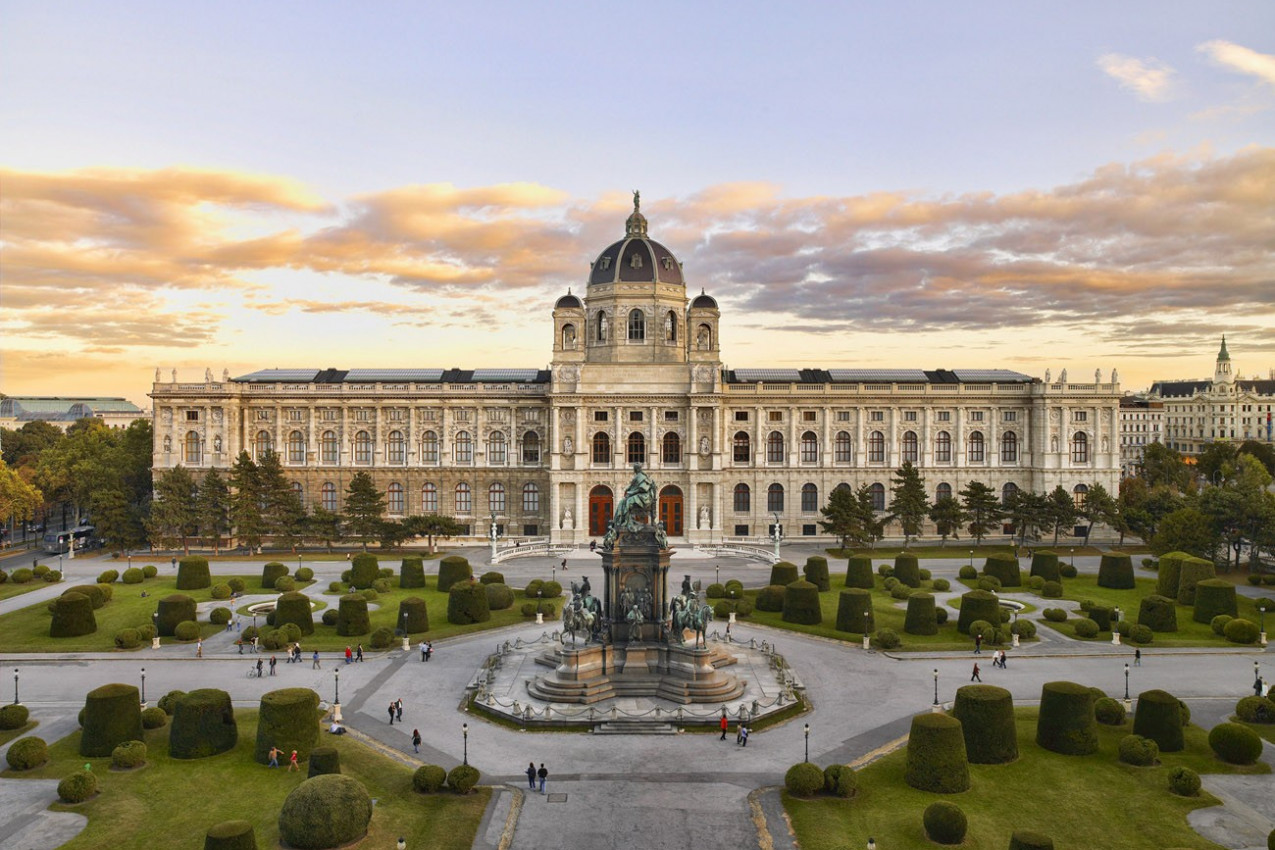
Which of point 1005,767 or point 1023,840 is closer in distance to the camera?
point 1023,840

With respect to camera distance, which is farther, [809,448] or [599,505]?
[809,448]

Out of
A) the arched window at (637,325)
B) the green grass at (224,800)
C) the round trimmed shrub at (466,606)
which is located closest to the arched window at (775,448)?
the arched window at (637,325)

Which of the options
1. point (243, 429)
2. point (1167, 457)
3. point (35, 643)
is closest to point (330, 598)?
point (35, 643)

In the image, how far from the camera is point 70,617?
56.2 meters

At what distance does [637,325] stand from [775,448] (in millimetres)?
20176

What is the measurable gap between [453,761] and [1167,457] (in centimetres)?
11740

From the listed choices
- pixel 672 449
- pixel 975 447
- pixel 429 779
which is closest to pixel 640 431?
pixel 672 449

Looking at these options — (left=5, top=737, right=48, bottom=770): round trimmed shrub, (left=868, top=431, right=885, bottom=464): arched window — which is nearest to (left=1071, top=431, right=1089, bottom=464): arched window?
(left=868, top=431, right=885, bottom=464): arched window

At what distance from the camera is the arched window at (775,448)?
332 ft

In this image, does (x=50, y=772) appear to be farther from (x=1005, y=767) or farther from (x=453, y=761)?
(x=1005, y=767)

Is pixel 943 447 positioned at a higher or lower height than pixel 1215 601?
higher

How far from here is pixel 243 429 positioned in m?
102

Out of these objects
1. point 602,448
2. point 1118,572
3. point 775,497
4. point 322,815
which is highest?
point 602,448

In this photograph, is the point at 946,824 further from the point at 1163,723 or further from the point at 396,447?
the point at 396,447
